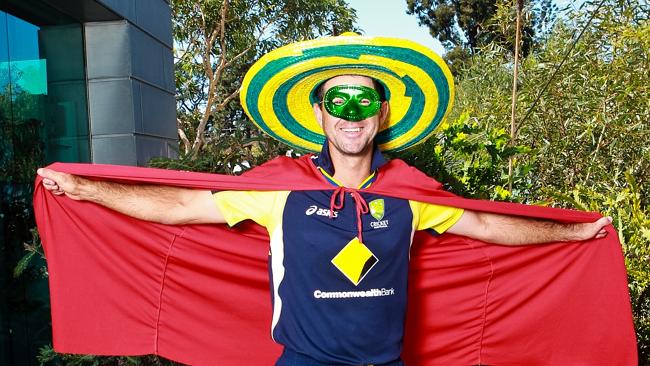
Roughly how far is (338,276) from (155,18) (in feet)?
16.1

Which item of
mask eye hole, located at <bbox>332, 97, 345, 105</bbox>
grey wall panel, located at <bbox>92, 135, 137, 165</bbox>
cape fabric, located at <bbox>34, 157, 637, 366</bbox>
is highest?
mask eye hole, located at <bbox>332, 97, 345, 105</bbox>

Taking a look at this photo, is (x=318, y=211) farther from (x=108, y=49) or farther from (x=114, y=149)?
(x=108, y=49)

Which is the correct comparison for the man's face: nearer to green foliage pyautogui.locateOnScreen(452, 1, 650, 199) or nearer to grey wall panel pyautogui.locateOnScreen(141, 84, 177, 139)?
green foliage pyautogui.locateOnScreen(452, 1, 650, 199)

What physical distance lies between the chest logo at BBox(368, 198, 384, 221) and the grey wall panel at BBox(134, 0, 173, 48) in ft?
13.5

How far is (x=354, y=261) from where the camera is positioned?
2875mm

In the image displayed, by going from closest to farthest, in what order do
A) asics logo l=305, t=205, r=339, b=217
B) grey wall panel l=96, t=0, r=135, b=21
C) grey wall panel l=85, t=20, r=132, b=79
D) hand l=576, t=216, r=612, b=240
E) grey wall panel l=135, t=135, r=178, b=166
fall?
1. asics logo l=305, t=205, r=339, b=217
2. hand l=576, t=216, r=612, b=240
3. grey wall panel l=96, t=0, r=135, b=21
4. grey wall panel l=85, t=20, r=132, b=79
5. grey wall panel l=135, t=135, r=178, b=166

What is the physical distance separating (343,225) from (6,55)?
355 centimetres

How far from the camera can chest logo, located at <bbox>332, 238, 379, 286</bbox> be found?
2.87 meters

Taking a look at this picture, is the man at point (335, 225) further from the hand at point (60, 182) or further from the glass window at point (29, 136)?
the glass window at point (29, 136)

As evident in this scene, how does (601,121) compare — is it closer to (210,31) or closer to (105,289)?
(105,289)

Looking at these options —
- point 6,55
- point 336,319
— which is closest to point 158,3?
point 6,55

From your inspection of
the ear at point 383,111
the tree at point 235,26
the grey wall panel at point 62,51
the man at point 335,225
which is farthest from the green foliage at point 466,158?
the tree at point 235,26

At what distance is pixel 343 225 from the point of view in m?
2.94

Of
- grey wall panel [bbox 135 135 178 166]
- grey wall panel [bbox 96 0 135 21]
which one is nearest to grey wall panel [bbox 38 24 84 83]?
grey wall panel [bbox 96 0 135 21]
